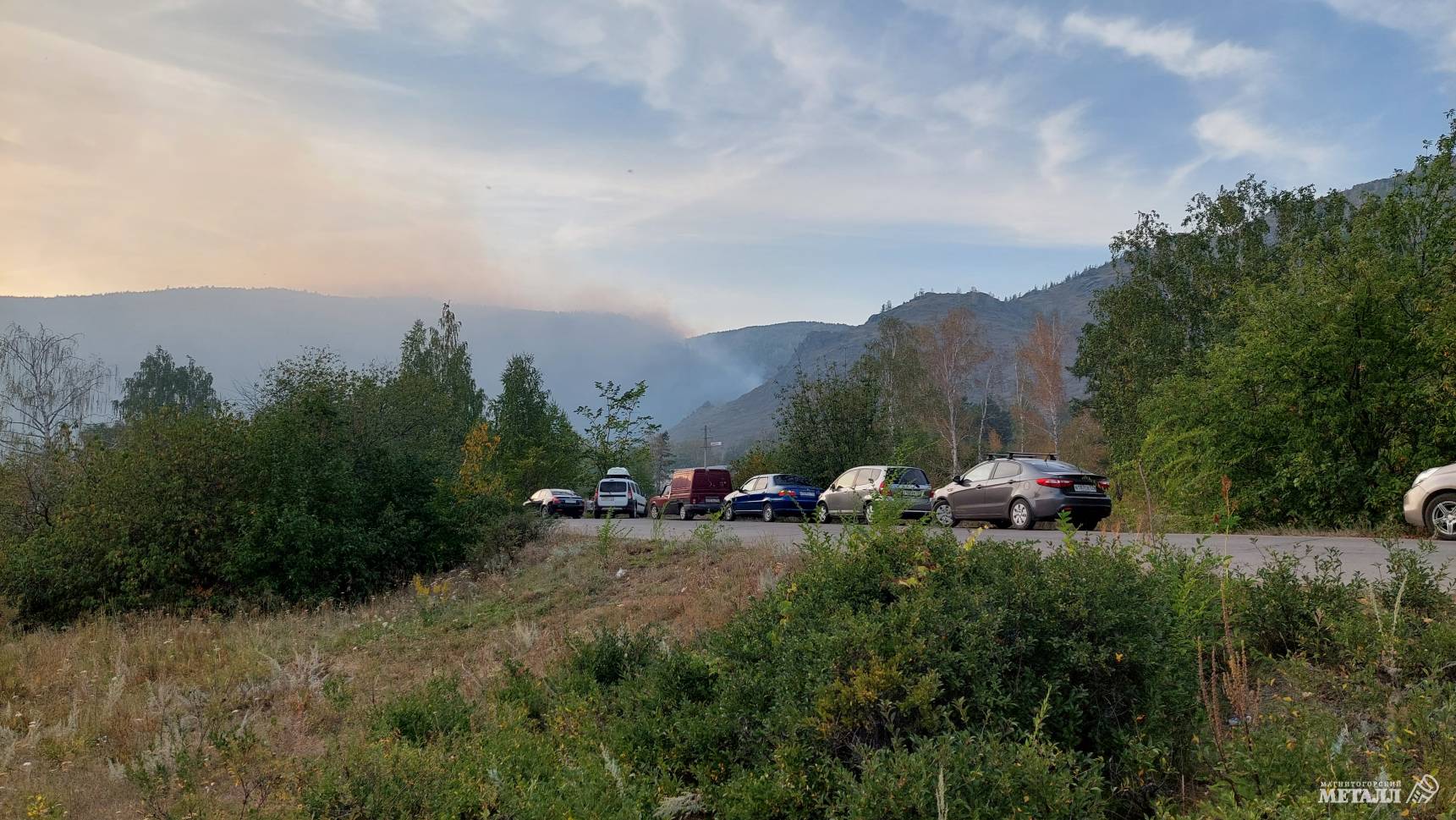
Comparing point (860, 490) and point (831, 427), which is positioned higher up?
point (831, 427)

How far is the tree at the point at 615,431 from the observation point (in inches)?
2170

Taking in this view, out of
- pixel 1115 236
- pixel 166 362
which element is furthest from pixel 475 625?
pixel 166 362

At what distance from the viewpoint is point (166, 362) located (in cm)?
10362

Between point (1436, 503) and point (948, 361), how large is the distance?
1950 inches

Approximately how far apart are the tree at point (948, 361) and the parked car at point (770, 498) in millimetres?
32922

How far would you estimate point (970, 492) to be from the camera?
67.1ft

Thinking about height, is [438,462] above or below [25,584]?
above

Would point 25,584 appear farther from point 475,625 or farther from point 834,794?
point 834,794

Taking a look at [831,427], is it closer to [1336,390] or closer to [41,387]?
[1336,390]

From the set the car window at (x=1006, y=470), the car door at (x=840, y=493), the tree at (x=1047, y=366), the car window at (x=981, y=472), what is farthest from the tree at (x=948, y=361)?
the car window at (x=1006, y=470)

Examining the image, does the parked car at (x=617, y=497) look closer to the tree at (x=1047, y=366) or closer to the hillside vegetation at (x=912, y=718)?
the hillside vegetation at (x=912, y=718)

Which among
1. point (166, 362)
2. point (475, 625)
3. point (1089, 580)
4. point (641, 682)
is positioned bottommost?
point (475, 625)

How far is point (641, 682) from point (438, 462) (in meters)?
16.1

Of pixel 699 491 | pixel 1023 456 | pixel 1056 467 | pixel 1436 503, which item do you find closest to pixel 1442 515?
pixel 1436 503
